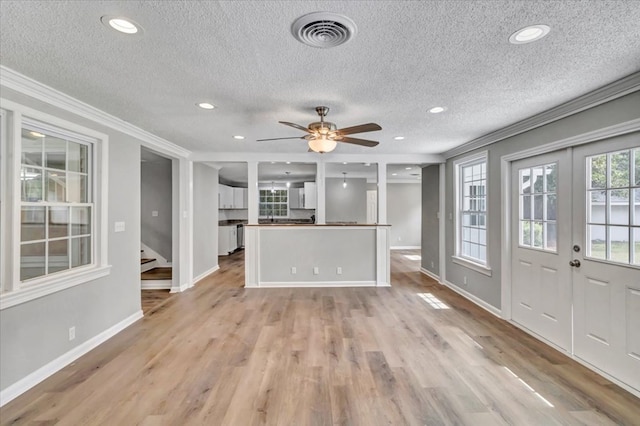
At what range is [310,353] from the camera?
112 inches

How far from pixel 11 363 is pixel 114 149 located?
2.21 meters

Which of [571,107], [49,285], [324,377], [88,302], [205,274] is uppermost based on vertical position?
[571,107]

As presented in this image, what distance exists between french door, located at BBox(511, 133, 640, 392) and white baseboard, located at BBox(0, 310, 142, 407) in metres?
4.70

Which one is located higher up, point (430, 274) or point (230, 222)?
point (230, 222)

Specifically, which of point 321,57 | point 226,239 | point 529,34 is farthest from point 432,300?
point 226,239

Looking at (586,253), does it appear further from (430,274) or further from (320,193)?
(320,193)

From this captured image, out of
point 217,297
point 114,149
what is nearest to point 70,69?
point 114,149

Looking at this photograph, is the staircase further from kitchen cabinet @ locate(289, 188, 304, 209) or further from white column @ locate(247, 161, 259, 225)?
kitchen cabinet @ locate(289, 188, 304, 209)

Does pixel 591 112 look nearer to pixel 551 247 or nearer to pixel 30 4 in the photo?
pixel 551 247

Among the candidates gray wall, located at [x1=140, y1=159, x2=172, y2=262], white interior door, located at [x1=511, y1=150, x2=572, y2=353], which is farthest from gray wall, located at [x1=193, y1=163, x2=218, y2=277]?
white interior door, located at [x1=511, y1=150, x2=572, y2=353]

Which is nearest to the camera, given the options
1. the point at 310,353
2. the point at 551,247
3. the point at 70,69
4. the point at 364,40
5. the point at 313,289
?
the point at 364,40

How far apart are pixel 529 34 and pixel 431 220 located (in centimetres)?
465

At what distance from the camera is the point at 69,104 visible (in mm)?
2717

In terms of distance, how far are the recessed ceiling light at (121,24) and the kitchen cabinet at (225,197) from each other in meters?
7.27
